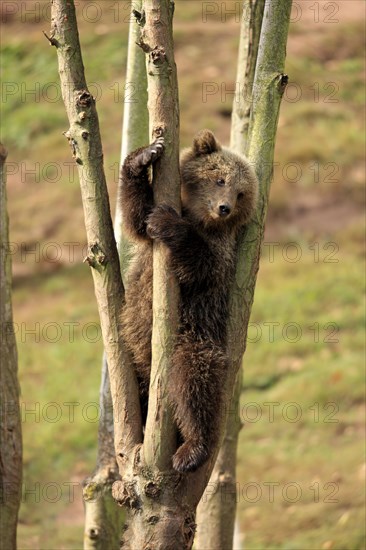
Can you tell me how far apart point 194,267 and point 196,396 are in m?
0.76

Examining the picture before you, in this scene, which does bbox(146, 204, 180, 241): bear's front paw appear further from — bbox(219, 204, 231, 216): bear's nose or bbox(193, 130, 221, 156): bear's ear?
bbox(193, 130, 221, 156): bear's ear

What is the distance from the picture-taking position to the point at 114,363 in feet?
16.5

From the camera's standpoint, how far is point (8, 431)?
5770 millimetres

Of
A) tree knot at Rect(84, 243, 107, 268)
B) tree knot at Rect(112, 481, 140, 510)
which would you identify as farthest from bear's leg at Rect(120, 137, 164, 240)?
tree knot at Rect(112, 481, 140, 510)

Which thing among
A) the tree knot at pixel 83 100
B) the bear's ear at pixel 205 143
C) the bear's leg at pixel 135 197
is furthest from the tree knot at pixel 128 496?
the bear's ear at pixel 205 143

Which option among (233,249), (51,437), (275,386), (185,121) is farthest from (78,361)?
(233,249)

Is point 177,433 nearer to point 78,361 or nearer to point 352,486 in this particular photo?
point 352,486

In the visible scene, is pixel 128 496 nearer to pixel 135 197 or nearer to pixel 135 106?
pixel 135 197

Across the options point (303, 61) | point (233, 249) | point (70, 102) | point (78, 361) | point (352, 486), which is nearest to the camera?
point (70, 102)

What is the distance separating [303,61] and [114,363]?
1161 cm

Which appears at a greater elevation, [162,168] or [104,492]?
[162,168]

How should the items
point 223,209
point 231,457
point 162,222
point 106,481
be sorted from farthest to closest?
point 231,457, point 106,481, point 223,209, point 162,222

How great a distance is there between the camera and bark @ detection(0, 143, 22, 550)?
18.7 ft

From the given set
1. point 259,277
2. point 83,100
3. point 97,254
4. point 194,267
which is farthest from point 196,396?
point 259,277
